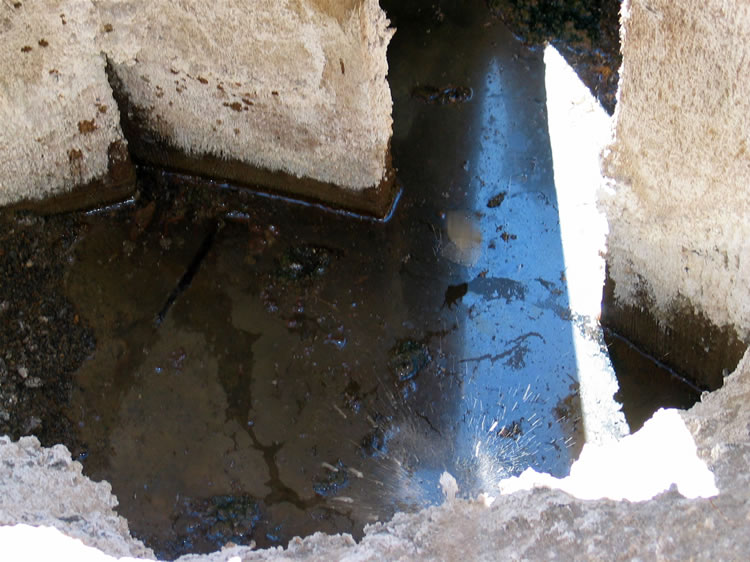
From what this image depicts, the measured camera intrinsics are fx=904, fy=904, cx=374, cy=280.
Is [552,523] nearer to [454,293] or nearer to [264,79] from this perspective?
[454,293]

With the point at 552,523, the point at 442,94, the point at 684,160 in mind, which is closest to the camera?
the point at 552,523

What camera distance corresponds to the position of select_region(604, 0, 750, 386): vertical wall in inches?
89.0

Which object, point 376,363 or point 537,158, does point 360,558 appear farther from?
point 537,158

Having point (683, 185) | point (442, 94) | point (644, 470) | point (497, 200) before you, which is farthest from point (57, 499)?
point (442, 94)

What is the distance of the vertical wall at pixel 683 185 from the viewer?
2.26m

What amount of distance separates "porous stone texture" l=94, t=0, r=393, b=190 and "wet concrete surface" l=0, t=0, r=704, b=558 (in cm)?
26

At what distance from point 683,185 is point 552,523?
1.22m

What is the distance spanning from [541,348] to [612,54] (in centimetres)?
153

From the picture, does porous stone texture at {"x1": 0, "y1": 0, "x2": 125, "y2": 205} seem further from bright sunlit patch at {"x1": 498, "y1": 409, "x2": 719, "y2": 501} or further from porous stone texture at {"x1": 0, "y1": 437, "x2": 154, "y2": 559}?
bright sunlit patch at {"x1": 498, "y1": 409, "x2": 719, "y2": 501}

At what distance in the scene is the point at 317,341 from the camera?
10.6 ft

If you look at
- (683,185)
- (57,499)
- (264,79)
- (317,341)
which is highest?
(683,185)

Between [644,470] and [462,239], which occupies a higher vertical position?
[462,239]

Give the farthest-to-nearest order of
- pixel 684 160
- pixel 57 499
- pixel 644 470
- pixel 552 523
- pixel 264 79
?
pixel 264 79
pixel 684 160
pixel 57 499
pixel 644 470
pixel 552 523

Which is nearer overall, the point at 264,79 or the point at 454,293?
the point at 264,79
